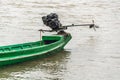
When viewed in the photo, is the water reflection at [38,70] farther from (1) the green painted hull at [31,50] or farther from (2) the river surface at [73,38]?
(1) the green painted hull at [31,50]

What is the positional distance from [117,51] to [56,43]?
13.0 ft

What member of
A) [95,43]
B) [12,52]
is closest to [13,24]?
[95,43]

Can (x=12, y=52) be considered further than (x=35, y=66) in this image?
No

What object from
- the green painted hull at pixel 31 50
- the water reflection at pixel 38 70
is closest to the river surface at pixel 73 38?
the water reflection at pixel 38 70

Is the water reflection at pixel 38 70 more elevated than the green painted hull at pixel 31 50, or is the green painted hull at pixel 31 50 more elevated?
the green painted hull at pixel 31 50

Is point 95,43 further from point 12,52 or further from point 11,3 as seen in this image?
point 11,3

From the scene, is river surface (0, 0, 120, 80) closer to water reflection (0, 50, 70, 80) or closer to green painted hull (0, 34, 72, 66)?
water reflection (0, 50, 70, 80)

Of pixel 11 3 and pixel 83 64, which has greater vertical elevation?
pixel 11 3

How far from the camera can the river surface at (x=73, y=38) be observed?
61.6ft

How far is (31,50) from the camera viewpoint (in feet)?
63.2

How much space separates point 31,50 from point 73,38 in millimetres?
7264

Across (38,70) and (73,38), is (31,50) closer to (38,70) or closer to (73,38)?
(38,70)

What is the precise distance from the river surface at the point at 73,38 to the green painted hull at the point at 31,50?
1.38ft

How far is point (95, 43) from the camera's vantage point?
25.2 meters
